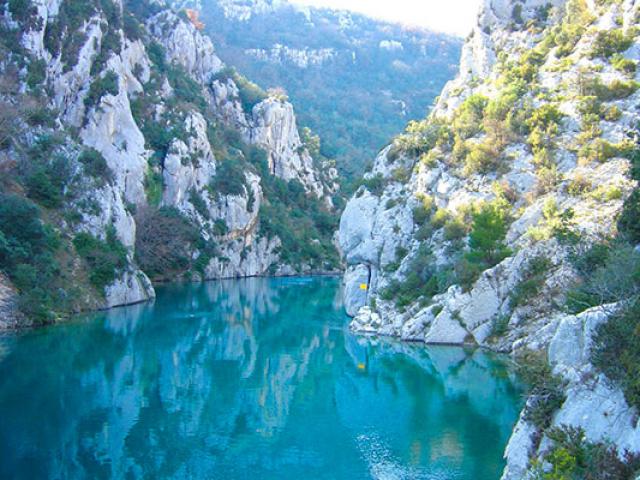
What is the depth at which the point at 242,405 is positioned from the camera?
24.1 m

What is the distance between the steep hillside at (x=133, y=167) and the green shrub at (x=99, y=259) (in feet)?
0.34

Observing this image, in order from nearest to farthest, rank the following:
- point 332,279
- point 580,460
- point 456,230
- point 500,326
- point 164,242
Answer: point 580,460 < point 500,326 < point 456,230 < point 164,242 < point 332,279

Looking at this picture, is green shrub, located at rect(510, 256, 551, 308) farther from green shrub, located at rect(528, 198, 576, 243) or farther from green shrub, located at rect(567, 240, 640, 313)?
green shrub, located at rect(567, 240, 640, 313)

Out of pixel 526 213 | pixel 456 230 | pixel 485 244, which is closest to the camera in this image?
pixel 485 244

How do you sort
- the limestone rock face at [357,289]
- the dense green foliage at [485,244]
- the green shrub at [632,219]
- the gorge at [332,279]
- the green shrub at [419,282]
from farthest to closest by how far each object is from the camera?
1. the limestone rock face at [357,289]
2. the green shrub at [419,282]
3. the dense green foliage at [485,244]
4. the green shrub at [632,219]
5. the gorge at [332,279]

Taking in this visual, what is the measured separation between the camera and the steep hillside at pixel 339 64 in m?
123

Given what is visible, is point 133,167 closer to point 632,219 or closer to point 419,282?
point 419,282

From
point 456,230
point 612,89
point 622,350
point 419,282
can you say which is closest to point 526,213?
point 456,230

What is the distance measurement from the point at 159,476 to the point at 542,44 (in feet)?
143

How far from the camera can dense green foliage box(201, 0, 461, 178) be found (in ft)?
403

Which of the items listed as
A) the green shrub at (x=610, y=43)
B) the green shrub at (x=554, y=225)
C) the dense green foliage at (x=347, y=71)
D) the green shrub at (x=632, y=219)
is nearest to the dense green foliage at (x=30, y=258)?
the green shrub at (x=554, y=225)

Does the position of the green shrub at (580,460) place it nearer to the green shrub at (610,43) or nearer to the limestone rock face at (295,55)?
the green shrub at (610,43)

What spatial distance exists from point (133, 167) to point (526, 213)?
3995cm

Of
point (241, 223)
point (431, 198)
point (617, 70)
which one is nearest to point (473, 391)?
point (431, 198)
